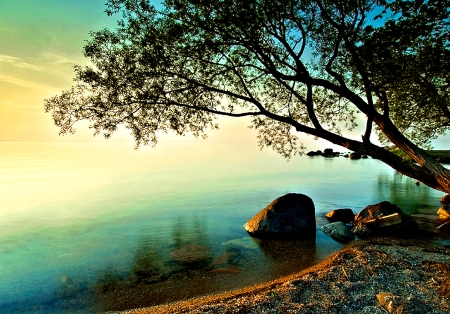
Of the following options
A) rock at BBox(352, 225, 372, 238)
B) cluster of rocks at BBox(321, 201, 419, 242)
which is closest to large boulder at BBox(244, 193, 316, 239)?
cluster of rocks at BBox(321, 201, 419, 242)

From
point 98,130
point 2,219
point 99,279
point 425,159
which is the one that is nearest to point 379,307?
point 425,159

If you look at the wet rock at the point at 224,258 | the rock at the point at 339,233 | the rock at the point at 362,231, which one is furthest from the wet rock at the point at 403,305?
the rock at the point at 362,231

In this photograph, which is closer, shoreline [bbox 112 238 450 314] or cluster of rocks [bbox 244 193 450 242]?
shoreline [bbox 112 238 450 314]

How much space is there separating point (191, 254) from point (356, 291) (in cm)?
735

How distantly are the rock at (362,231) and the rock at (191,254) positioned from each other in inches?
305

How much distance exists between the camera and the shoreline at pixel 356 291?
22.3ft

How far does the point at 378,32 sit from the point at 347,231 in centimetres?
926

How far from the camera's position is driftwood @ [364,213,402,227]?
1545cm

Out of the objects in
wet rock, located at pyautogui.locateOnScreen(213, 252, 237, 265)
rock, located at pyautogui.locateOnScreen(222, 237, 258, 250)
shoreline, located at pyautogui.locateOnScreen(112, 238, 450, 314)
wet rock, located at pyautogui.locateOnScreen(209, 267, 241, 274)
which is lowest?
wet rock, located at pyautogui.locateOnScreen(209, 267, 241, 274)

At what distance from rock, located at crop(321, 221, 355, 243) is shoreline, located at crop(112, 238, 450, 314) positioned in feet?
12.5

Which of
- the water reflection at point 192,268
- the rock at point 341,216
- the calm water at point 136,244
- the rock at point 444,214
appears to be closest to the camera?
the water reflection at point 192,268

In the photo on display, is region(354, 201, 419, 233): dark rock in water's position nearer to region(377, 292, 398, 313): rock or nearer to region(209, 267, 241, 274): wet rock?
region(209, 267, 241, 274): wet rock

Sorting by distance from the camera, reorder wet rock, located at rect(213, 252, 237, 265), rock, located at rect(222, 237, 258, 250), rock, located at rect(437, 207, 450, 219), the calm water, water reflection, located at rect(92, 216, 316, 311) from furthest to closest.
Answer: rock, located at rect(437, 207, 450, 219)
rock, located at rect(222, 237, 258, 250)
wet rock, located at rect(213, 252, 237, 265)
the calm water
water reflection, located at rect(92, 216, 316, 311)

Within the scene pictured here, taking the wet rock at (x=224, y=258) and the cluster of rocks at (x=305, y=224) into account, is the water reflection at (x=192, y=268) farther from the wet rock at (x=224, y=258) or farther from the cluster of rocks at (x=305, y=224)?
the cluster of rocks at (x=305, y=224)
